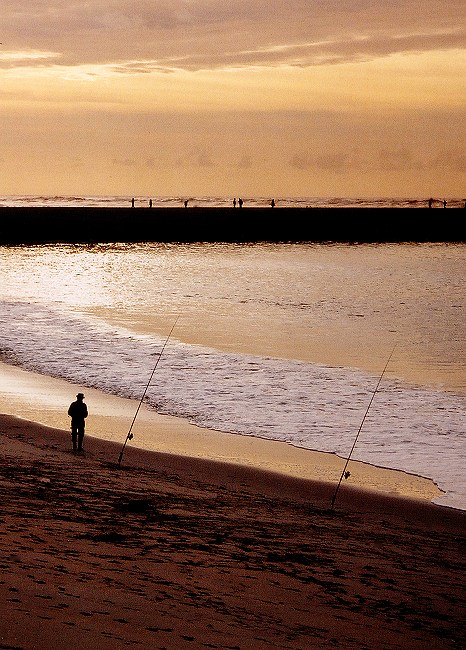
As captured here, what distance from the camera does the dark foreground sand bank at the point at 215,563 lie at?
6.72 metres

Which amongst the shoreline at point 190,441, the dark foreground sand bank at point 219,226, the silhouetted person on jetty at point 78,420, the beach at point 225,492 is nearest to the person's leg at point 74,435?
the silhouetted person on jetty at point 78,420

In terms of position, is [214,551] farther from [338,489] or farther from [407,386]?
[407,386]

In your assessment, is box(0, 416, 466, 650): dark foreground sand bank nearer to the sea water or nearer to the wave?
the sea water

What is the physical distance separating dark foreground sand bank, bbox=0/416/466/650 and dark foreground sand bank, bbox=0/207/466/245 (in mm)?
65619

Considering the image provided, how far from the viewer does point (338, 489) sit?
11.9m

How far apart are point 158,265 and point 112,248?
15210 mm

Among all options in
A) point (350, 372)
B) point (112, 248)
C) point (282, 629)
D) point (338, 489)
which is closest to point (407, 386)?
point (350, 372)

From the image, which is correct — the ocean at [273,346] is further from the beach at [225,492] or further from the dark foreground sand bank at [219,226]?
the dark foreground sand bank at [219,226]

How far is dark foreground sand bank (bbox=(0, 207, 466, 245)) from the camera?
81.1 meters

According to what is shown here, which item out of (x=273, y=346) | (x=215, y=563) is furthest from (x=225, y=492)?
(x=273, y=346)

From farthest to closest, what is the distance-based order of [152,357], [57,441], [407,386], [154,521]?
[152,357] → [407,386] → [57,441] → [154,521]

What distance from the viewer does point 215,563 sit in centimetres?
827

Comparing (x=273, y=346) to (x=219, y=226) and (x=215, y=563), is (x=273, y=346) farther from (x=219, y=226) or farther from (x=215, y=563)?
(x=219, y=226)

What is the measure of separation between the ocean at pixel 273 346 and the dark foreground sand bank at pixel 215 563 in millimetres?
2556
